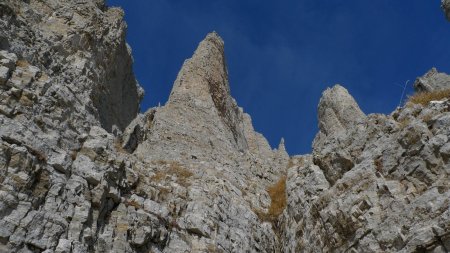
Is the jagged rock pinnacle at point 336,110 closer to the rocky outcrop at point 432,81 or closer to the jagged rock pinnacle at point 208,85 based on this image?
the jagged rock pinnacle at point 208,85

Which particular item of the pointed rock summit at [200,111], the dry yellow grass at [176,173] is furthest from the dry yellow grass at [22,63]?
the pointed rock summit at [200,111]

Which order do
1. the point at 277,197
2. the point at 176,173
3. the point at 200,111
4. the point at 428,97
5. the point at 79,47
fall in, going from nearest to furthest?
the point at 428,97, the point at 79,47, the point at 176,173, the point at 277,197, the point at 200,111

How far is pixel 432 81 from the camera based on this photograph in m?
21.8

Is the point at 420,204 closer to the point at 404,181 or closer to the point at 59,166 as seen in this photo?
the point at 404,181

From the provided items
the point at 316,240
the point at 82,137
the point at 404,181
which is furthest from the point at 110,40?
the point at 404,181

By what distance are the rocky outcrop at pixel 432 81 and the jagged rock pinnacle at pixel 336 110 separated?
68.7 feet

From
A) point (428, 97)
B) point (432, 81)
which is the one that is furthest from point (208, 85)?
point (428, 97)

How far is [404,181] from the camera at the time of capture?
43.5 ft

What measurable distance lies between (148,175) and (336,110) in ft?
109

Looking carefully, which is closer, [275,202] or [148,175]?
[148,175]

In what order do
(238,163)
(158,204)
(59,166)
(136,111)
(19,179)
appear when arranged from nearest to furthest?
(19,179)
(59,166)
(158,204)
(238,163)
(136,111)

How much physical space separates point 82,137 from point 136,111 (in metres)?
10.1

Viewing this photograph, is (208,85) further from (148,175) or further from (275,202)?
(148,175)

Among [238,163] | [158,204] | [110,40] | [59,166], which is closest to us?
[59,166]
